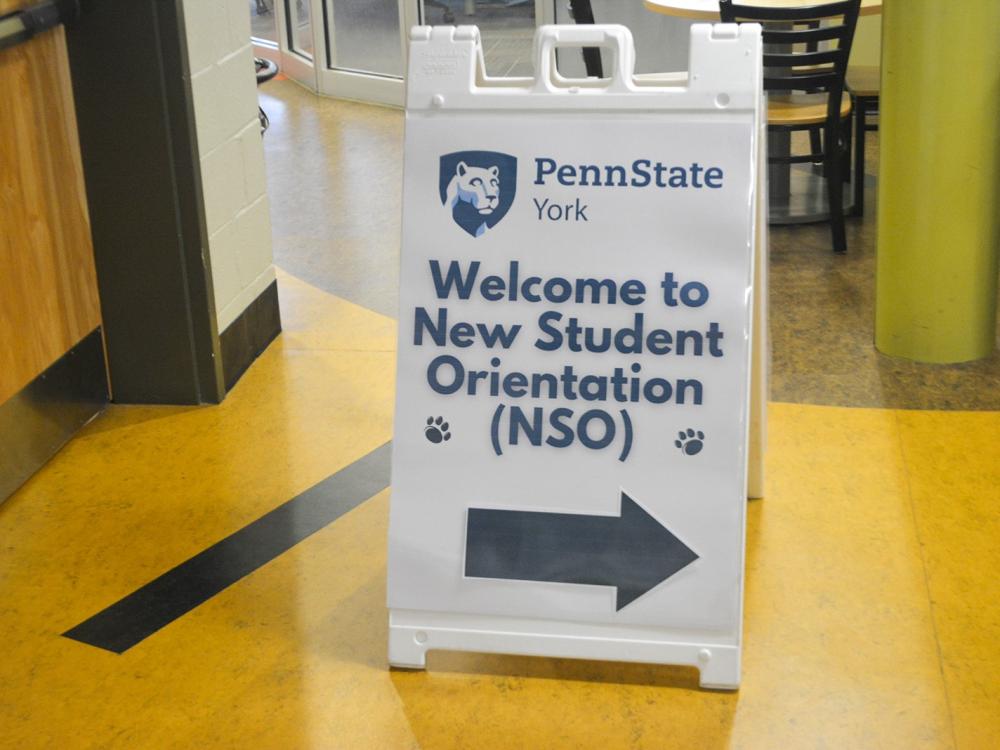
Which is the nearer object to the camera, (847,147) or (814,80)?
(814,80)

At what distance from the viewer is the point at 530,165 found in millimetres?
2154

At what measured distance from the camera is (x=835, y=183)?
181 inches

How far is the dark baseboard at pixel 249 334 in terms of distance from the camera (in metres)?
3.55

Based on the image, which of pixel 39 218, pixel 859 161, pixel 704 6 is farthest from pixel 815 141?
pixel 39 218

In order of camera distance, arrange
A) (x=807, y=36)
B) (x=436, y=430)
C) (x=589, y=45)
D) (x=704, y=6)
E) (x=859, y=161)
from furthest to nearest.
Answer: (x=859, y=161) → (x=704, y=6) → (x=807, y=36) → (x=436, y=430) → (x=589, y=45)

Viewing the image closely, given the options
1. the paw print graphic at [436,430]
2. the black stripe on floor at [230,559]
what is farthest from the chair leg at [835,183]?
the paw print graphic at [436,430]

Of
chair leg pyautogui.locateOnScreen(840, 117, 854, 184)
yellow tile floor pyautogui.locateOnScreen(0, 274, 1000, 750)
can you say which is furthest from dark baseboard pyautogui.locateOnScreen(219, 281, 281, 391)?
chair leg pyautogui.locateOnScreen(840, 117, 854, 184)

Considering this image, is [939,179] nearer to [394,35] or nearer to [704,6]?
[704,6]

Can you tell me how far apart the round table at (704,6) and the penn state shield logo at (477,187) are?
2741 mm

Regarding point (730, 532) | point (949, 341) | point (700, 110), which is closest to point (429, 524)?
point (730, 532)

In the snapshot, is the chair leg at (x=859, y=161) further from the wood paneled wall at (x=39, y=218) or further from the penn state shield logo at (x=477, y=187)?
the penn state shield logo at (x=477, y=187)

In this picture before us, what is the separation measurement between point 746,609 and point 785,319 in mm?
1714

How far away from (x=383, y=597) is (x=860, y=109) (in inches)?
127

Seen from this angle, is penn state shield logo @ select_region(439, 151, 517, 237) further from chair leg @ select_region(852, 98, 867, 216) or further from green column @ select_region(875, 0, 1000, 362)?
chair leg @ select_region(852, 98, 867, 216)
